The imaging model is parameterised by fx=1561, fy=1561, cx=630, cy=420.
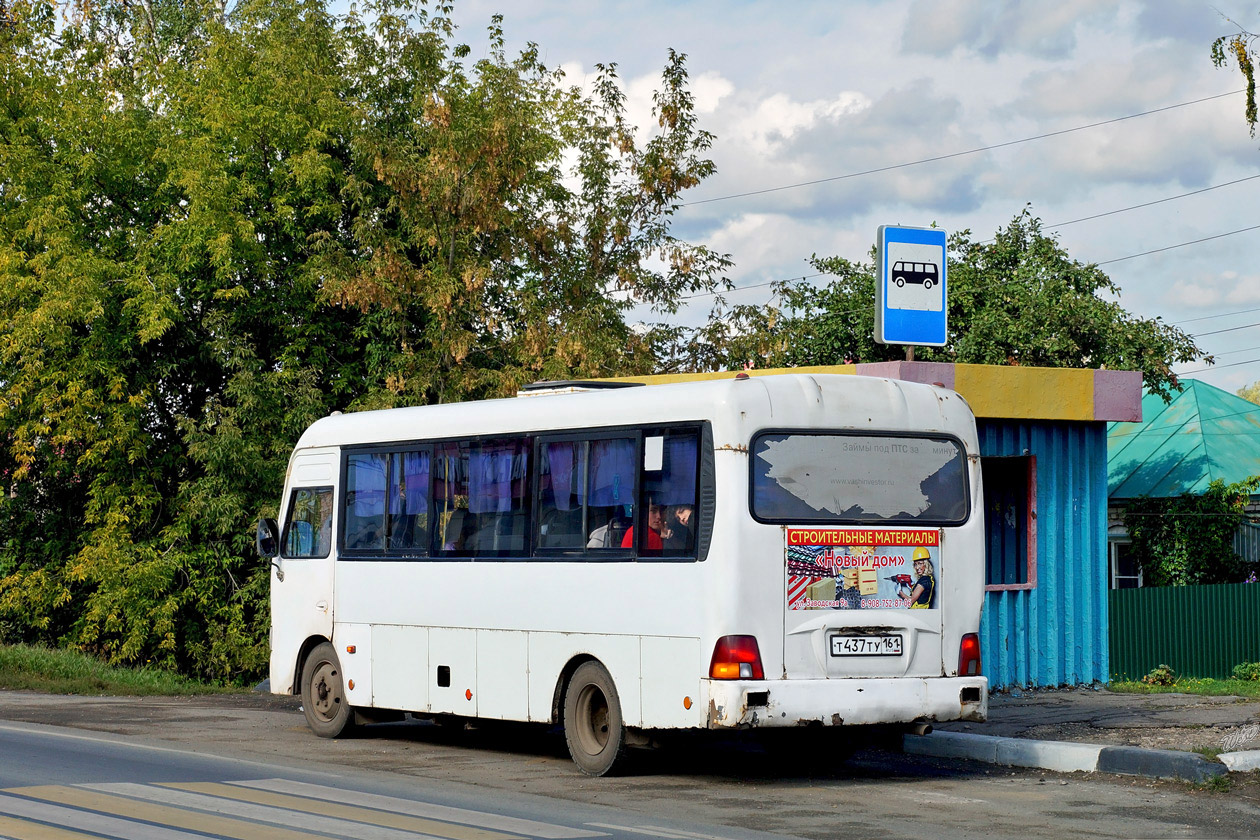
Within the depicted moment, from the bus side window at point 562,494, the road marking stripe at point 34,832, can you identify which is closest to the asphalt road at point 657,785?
the road marking stripe at point 34,832

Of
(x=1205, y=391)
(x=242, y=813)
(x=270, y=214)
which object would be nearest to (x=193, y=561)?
(x=270, y=214)

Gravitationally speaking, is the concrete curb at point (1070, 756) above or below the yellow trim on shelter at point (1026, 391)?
below

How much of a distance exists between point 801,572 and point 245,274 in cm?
1564

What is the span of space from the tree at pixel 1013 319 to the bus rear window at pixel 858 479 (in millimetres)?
17833

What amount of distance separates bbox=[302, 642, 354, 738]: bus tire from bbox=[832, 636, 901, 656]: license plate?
534 centimetres

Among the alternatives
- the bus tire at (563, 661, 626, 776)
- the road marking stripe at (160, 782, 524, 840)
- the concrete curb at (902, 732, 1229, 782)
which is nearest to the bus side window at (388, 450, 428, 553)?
the bus tire at (563, 661, 626, 776)

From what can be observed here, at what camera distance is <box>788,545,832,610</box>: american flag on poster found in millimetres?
10727

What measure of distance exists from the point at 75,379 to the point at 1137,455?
22084mm

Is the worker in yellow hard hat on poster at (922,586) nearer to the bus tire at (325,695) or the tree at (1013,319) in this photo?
the bus tire at (325,695)

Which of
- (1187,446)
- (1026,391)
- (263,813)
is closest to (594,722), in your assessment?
(263,813)

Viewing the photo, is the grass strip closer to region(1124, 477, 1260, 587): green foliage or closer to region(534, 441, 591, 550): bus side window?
region(534, 441, 591, 550): bus side window

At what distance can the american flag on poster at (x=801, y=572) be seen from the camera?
1073 cm

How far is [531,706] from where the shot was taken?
40.1ft

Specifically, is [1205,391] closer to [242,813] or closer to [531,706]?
[531,706]
